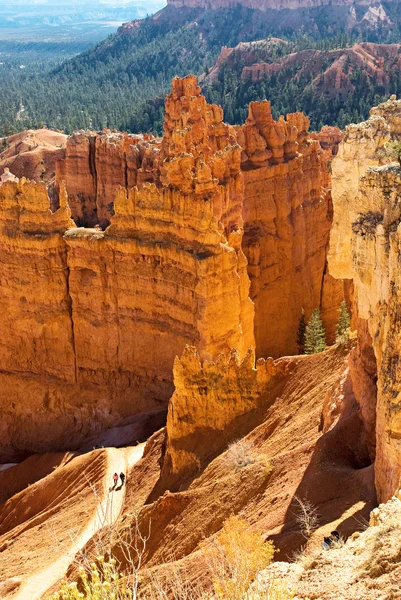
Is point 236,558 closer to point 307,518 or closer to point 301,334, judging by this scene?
point 307,518

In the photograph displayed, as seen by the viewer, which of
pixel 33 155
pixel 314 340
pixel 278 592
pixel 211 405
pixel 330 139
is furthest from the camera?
pixel 33 155

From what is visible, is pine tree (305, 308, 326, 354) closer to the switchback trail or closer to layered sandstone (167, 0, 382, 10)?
the switchback trail

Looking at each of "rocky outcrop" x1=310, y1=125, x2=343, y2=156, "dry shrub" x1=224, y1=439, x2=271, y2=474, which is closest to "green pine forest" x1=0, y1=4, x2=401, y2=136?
"rocky outcrop" x1=310, y1=125, x2=343, y2=156

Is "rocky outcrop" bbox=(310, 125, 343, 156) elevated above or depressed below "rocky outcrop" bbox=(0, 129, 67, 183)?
above

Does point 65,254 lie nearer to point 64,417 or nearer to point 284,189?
point 64,417

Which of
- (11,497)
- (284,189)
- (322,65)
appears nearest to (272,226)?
(284,189)

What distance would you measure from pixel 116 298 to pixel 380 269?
55.7 ft

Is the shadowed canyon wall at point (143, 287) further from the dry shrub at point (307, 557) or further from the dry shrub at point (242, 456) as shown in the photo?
the dry shrub at point (307, 557)

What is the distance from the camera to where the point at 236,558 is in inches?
425

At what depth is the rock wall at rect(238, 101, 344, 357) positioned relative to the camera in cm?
3594

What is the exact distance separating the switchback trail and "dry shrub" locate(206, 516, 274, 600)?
2.89 metres

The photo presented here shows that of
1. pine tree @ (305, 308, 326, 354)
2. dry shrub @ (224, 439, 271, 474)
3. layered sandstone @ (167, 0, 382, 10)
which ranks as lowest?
pine tree @ (305, 308, 326, 354)

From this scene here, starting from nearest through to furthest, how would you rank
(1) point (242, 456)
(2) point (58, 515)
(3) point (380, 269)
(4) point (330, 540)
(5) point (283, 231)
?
(4) point (330, 540), (3) point (380, 269), (1) point (242, 456), (2) point (58, 515), (5) point (283, 231)

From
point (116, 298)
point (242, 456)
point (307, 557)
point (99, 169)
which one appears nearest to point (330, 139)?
point (99, 169)
